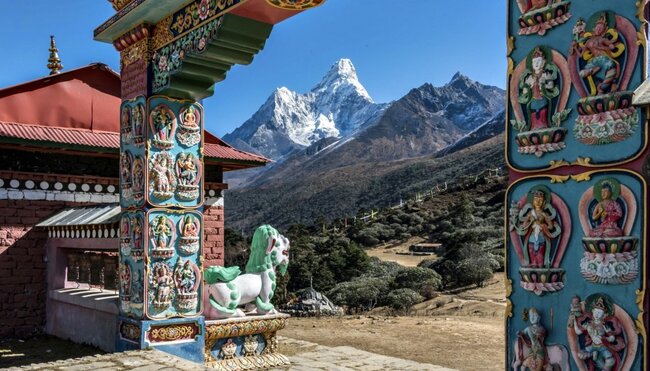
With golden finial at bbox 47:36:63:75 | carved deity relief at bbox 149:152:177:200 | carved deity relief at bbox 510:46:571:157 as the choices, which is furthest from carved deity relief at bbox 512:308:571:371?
golden finial at bbox 47:36:63:75

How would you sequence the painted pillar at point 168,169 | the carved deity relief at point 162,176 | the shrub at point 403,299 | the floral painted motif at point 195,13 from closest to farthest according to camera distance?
the floral painted motif at point 195,13 → the painted pillar at point 168,169 → the carved deity relief at point 162,176 → the shrub at point 403,299

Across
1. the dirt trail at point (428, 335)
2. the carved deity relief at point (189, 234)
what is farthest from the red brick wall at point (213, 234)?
the carved deity relief at point (189, 234)

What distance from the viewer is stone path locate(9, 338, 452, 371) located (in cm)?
611

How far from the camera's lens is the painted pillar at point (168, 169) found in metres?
7.04

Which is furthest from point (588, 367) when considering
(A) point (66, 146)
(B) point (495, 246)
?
(B) point (495, 246)

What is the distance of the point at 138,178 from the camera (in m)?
7.36

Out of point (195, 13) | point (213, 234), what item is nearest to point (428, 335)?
point (213, 234)

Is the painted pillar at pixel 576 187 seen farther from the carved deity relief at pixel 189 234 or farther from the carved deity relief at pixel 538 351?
the carved deity relief at pixel 189 234

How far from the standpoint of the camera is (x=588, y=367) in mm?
3020

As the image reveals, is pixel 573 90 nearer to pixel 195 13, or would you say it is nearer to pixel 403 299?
pixel 195 13

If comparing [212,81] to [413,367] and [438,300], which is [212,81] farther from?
[438,300]

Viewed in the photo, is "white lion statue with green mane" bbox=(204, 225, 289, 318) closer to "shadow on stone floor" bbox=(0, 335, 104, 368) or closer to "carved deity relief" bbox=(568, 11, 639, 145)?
"shadow on stone floor" bbox=(0, 335, 104, 368)

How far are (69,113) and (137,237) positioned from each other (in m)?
4.10

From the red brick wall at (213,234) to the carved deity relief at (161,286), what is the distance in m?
4.47
